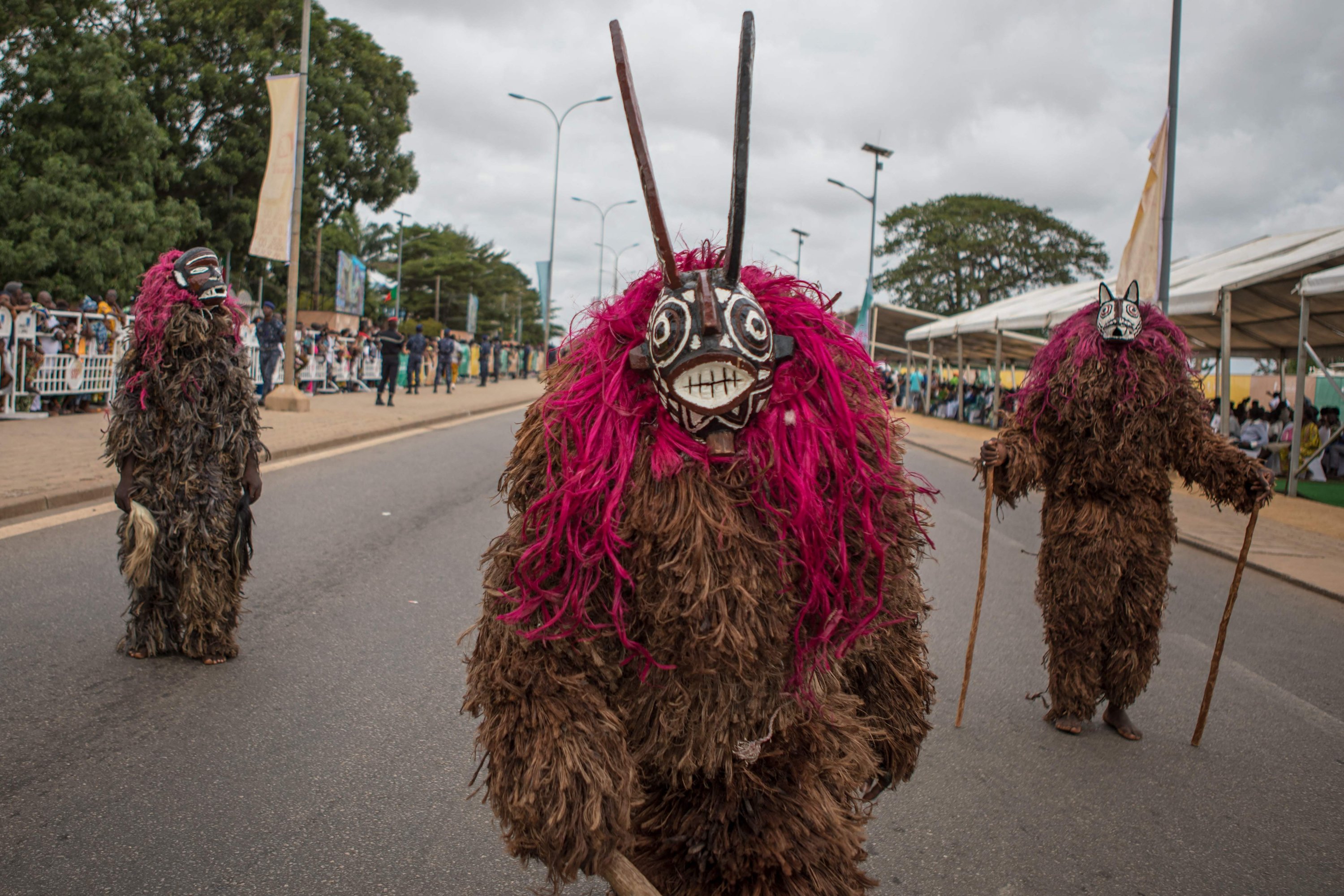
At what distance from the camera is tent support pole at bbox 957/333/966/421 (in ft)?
86.6

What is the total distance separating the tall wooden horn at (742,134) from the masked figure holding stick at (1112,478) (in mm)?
2484

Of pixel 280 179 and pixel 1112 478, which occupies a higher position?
pixel 280 179

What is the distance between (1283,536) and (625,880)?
10.3 metres

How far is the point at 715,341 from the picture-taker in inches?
72.6

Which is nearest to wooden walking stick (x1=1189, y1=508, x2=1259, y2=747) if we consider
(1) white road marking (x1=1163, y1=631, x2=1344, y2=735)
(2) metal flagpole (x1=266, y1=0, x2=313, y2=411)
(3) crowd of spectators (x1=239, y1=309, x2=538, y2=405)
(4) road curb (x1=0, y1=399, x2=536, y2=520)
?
(1) white road marking (x1=1163, y1=631, x2=1344, y2=735)

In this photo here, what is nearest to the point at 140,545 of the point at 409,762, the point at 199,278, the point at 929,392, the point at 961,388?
the point at 199,278

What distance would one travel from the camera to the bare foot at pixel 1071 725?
165 inches

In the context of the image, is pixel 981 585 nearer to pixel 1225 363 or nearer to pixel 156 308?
pixel 156 308

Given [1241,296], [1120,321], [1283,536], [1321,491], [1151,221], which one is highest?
[1151,221]

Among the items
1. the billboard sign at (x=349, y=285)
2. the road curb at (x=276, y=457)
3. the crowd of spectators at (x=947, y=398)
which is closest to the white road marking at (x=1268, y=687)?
the road curb at (x=276, y=457)

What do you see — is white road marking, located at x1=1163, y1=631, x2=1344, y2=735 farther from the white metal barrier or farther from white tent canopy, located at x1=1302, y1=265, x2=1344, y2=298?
A: the white metal barrier

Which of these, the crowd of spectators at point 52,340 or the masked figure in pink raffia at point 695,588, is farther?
the crowd of spectators at point 52,340

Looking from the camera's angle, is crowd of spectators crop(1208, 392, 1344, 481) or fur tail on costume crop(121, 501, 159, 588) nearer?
fur tail on costume crop(121, 501, 159, 588)

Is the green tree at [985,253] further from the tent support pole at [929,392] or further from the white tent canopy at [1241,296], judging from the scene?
the white tent canopy at [1241,296]
